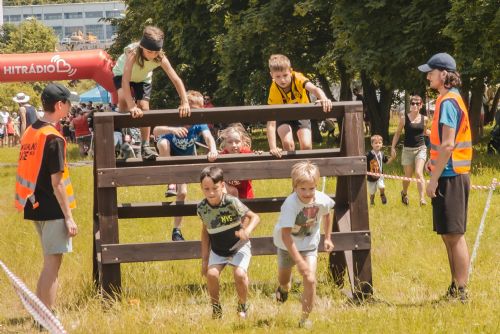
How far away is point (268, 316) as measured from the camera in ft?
24.9

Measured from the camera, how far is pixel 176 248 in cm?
829

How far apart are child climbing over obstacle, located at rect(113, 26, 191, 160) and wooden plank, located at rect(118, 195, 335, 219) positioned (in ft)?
1.66

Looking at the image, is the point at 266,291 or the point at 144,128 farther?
the point at 144,128

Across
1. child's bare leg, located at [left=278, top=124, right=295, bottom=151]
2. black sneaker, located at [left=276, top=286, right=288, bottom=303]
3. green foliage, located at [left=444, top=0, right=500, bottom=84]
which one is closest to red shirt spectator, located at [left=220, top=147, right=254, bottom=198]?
child's bare leg, located at [left=278, top=124, right=295, bottom=151]

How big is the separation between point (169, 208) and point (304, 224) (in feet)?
7.81

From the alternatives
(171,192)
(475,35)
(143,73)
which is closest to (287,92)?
(143,73)

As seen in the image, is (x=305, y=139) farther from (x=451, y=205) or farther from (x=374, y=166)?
(x=374, y=166)

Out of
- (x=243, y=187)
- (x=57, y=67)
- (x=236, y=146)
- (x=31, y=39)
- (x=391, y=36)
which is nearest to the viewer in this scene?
(x=236, y=146)

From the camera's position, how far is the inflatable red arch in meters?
30.2

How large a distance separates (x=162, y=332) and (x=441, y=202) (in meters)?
2.59

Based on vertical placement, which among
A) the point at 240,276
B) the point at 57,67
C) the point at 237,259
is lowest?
the point at 240,276

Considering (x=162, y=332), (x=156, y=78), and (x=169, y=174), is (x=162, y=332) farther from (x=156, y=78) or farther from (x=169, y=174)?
(x=156, y=78)

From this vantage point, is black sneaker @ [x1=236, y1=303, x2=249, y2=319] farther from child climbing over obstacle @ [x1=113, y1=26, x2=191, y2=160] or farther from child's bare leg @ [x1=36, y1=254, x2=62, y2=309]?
child climbing over obstacle @ [x1=113, y1=26, x2=191, y2=160]

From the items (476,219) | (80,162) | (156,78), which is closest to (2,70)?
(80,162)
